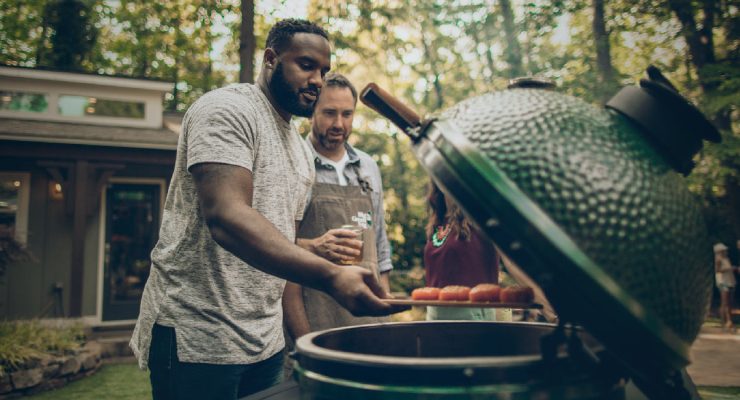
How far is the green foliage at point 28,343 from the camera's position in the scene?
654cm

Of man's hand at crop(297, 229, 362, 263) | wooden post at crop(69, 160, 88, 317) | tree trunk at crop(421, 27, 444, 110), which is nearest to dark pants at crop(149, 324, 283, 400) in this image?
man's hand at crop(297, 229, 362, 263)

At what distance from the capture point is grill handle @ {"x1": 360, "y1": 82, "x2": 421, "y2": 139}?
1.24 m

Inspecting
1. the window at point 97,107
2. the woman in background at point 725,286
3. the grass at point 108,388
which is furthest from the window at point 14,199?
the woman in background at point 725,286

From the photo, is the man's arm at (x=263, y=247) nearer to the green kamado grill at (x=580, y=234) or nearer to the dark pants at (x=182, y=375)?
the green kamado grill at (x=580, y=234)

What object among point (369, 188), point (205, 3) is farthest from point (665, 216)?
point (205, 3)

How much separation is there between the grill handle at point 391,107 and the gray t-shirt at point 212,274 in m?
0.51

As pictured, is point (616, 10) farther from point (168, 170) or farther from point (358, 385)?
point (358, 385)

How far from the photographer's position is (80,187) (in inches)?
449

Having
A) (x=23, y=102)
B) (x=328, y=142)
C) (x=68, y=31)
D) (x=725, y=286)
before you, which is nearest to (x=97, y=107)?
(x=23, y=102)

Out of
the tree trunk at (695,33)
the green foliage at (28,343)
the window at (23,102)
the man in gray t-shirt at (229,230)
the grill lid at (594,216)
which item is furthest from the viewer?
the window at (23,102)

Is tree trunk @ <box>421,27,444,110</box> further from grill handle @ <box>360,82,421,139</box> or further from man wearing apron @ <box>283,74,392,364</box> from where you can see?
grill handle @ <box>360,82,421,139</box>

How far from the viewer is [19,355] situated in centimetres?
663

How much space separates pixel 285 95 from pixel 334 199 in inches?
44.2

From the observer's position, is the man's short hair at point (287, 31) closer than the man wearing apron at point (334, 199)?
Yes
